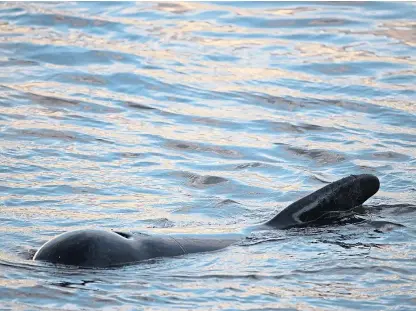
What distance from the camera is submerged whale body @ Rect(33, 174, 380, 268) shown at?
629 centimetres

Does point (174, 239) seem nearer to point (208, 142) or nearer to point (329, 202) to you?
point (329, 202)

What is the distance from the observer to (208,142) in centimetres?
1094

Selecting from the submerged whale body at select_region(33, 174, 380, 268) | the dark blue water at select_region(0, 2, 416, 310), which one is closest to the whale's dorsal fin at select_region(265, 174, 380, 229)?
the submerged whale body at select_region(33, 174, 380, 268)

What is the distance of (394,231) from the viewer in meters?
7.66

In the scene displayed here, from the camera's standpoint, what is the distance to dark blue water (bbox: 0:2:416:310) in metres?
6.33

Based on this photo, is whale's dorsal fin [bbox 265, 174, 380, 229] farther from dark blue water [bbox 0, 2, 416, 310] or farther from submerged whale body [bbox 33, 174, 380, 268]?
dark blue water [bbox 0, 2, 416, 310]

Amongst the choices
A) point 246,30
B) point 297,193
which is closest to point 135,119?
point 297,193

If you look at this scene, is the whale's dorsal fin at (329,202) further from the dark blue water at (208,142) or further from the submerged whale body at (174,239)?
the dark blue water at (208,142)

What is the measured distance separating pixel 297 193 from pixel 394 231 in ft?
5.15

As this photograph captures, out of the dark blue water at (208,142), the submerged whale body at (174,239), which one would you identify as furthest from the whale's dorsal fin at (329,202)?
the dark blue water at (208,142)

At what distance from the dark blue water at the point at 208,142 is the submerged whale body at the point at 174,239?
96 millimetres

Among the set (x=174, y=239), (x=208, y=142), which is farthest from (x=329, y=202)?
(x=208, y=142)

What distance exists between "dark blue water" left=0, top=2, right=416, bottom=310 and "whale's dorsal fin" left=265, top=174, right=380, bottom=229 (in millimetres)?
157

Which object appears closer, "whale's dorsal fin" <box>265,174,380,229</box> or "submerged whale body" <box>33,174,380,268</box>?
"submerged whale body" <box>33,174,380,268</box>
